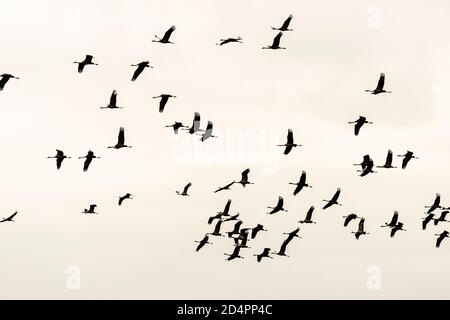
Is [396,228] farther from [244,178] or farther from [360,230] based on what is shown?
[244,178]

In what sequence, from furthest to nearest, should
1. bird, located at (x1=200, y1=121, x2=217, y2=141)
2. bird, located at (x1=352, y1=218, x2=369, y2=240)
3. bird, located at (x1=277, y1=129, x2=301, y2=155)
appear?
bird, located at (x1=352, y1=218, x2=369, y2=240)
bird, located at (x1=277, y1=129, x2=301, y2=155)
bird, located at (x1=200, y1=121, x2=217, y2=141)

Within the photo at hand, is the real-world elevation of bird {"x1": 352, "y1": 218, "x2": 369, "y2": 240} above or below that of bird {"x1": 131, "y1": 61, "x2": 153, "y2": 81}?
below

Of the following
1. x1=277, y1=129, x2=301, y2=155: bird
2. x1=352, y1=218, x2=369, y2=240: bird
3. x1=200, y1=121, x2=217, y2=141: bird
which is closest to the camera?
x1=200, y1=121, x2=217, y2=141: bird

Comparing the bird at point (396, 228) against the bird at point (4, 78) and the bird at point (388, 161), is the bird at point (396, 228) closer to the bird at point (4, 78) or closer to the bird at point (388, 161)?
the bird at point (388, 161)

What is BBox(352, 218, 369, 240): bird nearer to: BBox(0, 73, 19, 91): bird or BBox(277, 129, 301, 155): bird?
BBox(277, 129, 301, 155): bird

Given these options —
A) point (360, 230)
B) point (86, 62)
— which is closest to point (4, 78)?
point (86, 62)
